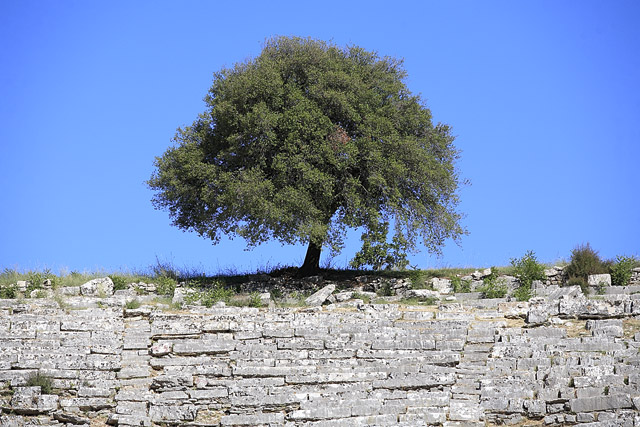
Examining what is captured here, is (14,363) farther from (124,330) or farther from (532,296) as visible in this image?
(532,296)

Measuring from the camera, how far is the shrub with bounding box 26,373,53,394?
65.8 feet

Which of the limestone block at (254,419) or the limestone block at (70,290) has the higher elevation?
the limestone block at (70,290)

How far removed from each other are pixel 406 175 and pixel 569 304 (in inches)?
372

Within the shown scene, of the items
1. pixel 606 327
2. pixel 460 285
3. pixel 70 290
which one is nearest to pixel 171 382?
pixel 70 290

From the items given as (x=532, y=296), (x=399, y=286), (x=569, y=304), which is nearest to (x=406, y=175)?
(x=399, y=286)

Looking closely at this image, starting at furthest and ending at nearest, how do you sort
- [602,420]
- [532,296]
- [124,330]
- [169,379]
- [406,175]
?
[406,175], [532,296], [124,330], [169,379], [602,420]

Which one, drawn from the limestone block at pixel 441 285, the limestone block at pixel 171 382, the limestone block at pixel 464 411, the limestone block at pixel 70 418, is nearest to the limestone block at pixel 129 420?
the limestone block at pixel 70 418

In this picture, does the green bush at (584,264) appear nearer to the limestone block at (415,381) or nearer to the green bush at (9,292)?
the limestone block at (415,381)

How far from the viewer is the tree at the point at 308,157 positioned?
28984 mm

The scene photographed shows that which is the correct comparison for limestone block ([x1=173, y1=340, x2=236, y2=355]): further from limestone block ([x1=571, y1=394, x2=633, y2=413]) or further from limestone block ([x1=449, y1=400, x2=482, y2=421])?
limestone block ([x1=571, y1=394, x2=633, y2=413])

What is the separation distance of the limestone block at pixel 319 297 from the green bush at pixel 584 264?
25.3 feet

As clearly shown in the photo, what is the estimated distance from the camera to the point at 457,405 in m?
19.3

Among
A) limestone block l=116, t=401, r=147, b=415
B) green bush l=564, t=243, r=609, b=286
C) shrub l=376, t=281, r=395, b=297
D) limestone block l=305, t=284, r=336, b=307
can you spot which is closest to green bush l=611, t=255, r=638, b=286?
green bush l=564, t=243, r=609, b=286

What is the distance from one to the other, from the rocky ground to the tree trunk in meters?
7.49
